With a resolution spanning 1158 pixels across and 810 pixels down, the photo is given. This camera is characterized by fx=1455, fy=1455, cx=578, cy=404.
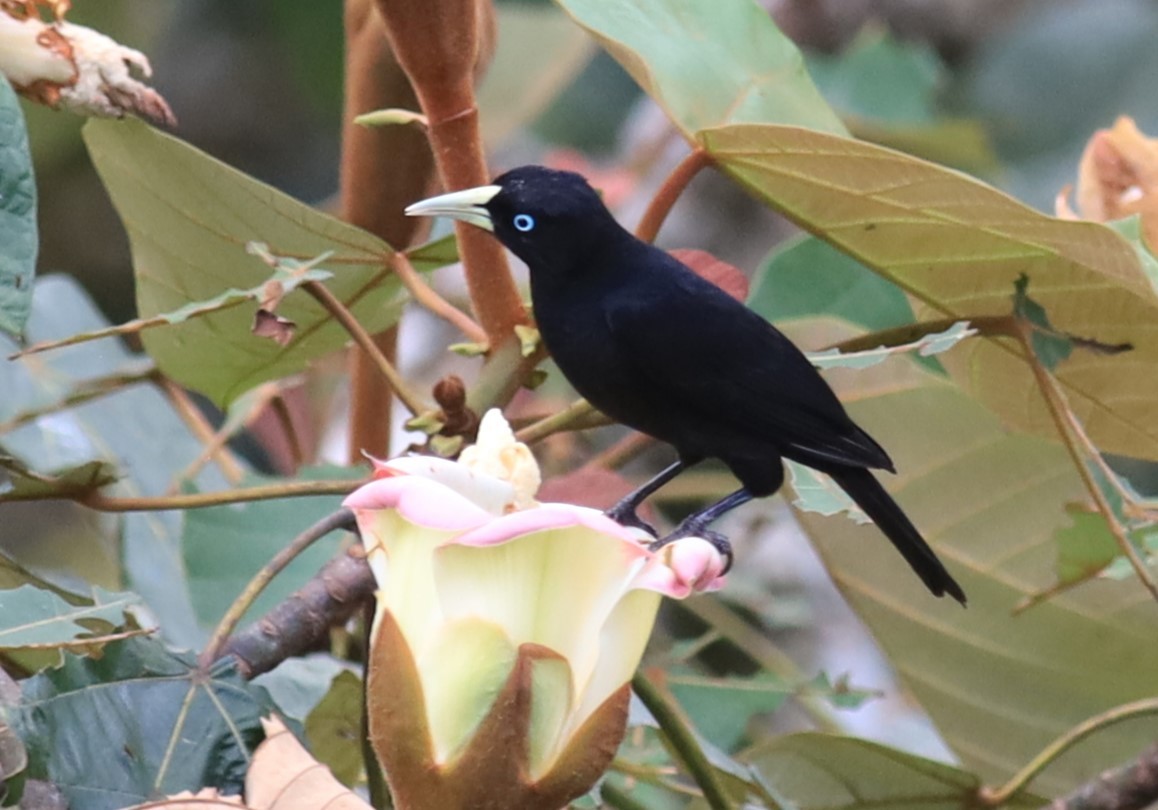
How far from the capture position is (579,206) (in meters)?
0.80

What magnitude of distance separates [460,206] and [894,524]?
0.33 metres

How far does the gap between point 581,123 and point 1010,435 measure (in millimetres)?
1856

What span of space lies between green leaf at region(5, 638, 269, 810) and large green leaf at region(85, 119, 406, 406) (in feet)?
0.80

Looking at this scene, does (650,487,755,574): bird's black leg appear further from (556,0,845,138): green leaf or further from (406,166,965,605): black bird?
(556,0,845,138): green leaf

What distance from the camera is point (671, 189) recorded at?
72cm

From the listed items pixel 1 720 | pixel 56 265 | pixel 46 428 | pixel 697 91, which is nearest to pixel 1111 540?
pixel 697 91

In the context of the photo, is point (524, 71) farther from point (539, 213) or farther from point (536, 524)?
point (536, 524)

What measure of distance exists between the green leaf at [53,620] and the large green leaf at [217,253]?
0.23 m

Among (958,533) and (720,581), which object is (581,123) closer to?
(958,533)

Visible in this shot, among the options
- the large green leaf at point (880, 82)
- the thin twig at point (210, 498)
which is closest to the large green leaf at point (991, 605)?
the thin twig at point (210, 498)

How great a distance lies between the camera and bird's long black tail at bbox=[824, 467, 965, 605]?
2.77 feet

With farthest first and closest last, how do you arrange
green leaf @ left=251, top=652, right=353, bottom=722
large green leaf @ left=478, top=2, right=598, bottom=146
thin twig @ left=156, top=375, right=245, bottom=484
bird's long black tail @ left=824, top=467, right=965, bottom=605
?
large green leaf @ left=478, top=2, right=598, bottom=146
thin twig @ left=156, top=375, right=245, bottom=484
bird's long black tail @ left=824, top=467, right=965, bottom=605
green leaf @ left=251, top=652, right=353, bottom=722

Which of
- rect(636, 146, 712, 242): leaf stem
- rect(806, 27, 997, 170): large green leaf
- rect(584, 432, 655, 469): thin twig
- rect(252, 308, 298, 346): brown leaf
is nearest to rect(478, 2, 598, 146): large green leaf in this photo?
rect(806, 27, 997, 170): large green leaf

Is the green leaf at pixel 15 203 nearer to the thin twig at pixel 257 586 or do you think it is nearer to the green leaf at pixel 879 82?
the thin twig at pixel 257 586
